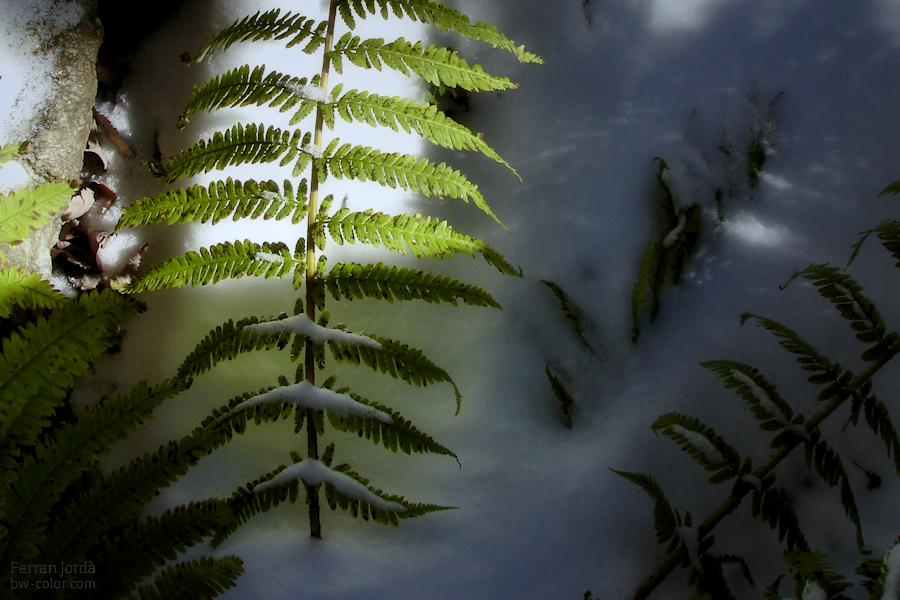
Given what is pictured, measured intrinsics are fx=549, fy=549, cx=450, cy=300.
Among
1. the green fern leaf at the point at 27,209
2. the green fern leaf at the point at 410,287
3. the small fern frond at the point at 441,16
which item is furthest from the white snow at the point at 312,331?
the small fern frond at the point at 441,16

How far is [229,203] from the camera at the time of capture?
5.45 ft

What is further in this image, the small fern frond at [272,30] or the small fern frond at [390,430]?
the small fern frond at [272,30]

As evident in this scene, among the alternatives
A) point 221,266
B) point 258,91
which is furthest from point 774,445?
point 258,91

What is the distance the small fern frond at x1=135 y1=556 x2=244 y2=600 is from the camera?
4.34ft

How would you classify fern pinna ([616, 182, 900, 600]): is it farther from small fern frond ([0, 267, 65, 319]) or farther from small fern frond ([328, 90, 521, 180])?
small fern frond ([0, 267, 65, 319])

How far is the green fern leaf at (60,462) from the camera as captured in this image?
4.12 ft

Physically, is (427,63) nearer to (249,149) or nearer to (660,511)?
(249,149)

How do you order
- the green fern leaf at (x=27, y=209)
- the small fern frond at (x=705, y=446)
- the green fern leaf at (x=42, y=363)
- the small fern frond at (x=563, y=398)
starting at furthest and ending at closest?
the small fern frond at (x=563, y=398), the green fern leaf at (x=27, y=209), the small fern frond at (x=705, y=446), the green fern leaf at (x=42, y=363)

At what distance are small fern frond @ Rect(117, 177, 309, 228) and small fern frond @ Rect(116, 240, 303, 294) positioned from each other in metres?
0.10

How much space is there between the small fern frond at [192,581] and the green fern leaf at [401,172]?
1.11 metres

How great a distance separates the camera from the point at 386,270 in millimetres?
1637

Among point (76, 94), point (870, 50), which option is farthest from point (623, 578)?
point (76, 94)

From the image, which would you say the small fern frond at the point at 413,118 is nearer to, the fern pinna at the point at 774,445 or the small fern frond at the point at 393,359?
the small fern frond at the point at 393,359

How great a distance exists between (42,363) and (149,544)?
56 cm
